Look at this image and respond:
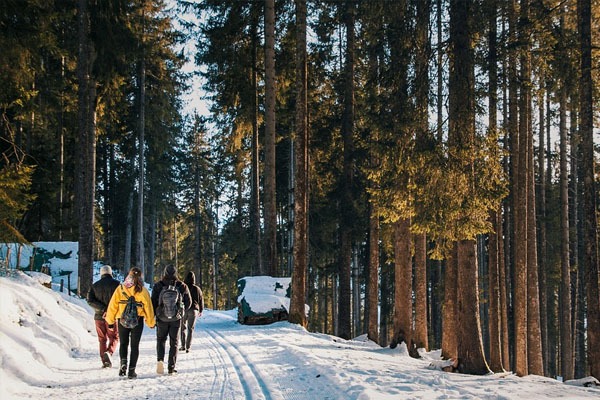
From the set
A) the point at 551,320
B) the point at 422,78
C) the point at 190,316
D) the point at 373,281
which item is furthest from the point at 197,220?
the point at 422,78

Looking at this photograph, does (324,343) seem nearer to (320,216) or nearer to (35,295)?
(35,295)

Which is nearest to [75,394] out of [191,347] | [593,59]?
[191,347]

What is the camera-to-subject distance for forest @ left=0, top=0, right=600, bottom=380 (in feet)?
37.8

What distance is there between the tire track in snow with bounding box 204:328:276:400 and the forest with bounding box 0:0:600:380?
4816 millimetres

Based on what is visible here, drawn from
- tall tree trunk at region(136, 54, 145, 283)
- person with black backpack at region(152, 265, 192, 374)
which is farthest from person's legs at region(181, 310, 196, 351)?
tall tree trunk at region(136, 54, 145, 283)

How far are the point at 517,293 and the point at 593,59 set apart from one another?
25.8 ft

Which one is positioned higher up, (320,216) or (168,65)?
(168,65)

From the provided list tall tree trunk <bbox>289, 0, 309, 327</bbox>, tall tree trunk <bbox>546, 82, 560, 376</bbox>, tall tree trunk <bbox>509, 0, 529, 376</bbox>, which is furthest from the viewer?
tall tree trunk <bbox>546, 82, 560, 376</bbox>

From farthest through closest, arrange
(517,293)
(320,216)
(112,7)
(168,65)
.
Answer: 1. (168,65)
2. (320,216)
3. (112,7)
4. (517,293)

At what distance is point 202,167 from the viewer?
47.9 metres

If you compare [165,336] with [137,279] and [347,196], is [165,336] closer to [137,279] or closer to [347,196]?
[137,279]

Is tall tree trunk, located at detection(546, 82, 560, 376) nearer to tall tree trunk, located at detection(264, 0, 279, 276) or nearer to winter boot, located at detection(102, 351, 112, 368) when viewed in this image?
tall tree trunk, located at detection(264, 0, 279, 276)

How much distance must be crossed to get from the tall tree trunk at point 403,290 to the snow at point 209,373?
9.64ft

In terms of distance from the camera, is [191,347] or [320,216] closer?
[191,347]
